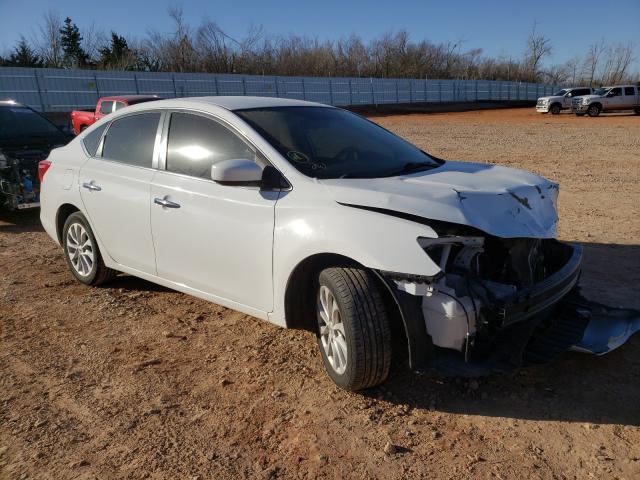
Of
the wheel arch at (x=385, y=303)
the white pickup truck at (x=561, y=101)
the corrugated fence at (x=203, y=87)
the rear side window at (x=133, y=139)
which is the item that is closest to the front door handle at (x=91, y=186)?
the rear side window at (x=133, y=139)

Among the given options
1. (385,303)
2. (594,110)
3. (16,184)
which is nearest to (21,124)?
(16,184)

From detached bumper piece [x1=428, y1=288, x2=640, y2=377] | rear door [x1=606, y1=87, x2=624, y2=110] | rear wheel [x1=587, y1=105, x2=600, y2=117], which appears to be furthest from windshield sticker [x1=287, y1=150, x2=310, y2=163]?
rear door [x1=606, y1=87, x2=624, y2=110]

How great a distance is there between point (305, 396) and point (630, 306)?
2806 millimetres

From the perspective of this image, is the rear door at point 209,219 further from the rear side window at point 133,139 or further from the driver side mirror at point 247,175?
the rear side window at point 133,139

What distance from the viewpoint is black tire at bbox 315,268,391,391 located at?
2986 millimetres

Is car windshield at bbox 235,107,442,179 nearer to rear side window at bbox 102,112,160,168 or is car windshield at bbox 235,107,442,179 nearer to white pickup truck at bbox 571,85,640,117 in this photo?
rear side window at bbox 102,112,160,168

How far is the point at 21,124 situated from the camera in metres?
9.02

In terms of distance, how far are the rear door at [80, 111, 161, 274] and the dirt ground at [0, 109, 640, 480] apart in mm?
601

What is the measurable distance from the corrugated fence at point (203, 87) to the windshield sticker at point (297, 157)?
3139 cm

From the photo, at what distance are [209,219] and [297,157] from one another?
745mm

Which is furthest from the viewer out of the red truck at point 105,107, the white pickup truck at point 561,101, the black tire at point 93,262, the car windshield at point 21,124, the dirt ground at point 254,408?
the white pickup truck at point 561,101

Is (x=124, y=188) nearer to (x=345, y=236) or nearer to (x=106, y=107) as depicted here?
(x=345, y=236)

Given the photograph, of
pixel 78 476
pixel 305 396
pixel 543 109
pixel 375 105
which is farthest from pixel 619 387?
pixel 375 105

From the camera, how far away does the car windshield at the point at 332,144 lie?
3656 millimetres
